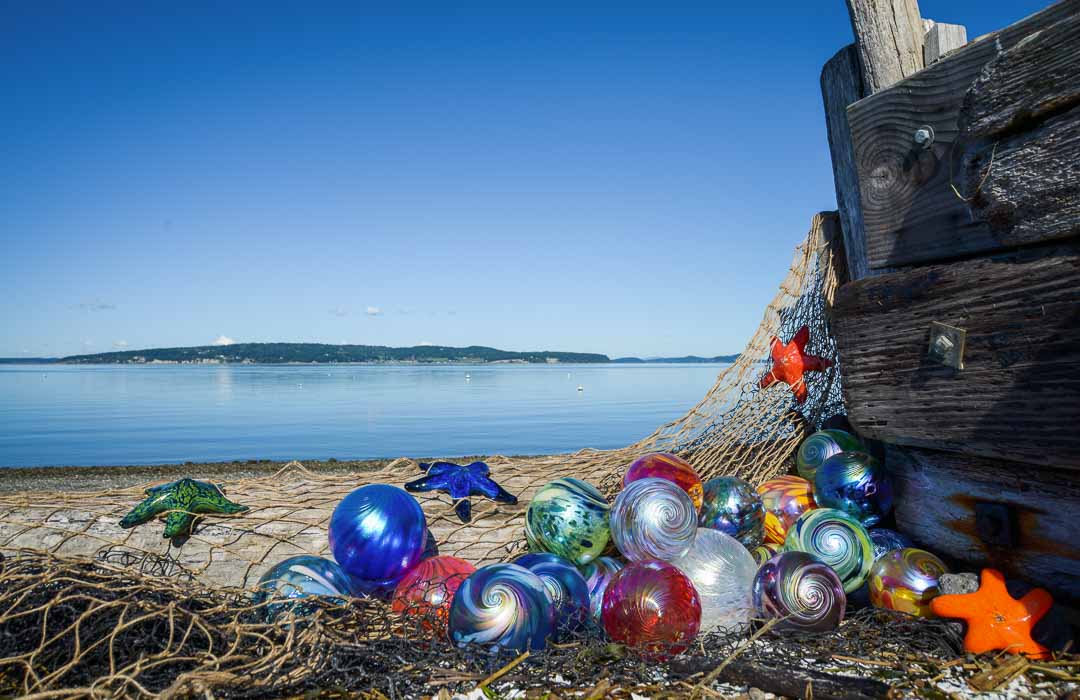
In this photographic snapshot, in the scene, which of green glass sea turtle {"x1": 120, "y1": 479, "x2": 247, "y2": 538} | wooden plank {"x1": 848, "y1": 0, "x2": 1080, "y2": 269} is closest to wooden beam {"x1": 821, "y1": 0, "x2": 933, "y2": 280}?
wooden plank {"x1": 848, "y1": 0, "x2": 1080, "y2": 269}

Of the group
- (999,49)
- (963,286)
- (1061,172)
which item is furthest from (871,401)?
(999,49)

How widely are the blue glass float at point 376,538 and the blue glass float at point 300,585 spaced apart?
116 mm

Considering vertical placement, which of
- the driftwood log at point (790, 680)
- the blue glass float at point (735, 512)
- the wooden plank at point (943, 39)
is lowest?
the driftwood log at point (790, 680)

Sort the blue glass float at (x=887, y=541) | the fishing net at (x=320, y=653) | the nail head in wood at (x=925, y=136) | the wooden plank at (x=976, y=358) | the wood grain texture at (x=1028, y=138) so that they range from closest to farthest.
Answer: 1. the fishing net at (x=320, y=653)
2. the wood grain texture at (x=1028, y=138)
3. the wooden plank at (x=976, y=358)
4. the nail head in wood at (x=925, y=136)
5. the blue glass float at (x=887, y=541)

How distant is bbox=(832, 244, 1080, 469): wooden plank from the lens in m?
2.87

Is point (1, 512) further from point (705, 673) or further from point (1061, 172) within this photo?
point (1061, 172)

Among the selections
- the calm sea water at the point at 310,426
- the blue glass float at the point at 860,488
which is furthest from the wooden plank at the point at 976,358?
the calm sea water at the point at 310,426

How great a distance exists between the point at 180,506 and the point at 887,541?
4485 millimetres

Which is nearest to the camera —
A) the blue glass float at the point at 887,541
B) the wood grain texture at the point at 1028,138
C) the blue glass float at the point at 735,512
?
the wood grain texture at the point at 1028,138

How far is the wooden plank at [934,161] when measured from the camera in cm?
300

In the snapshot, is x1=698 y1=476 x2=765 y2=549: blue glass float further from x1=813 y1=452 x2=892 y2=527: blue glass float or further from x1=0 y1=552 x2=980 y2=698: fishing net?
x1=0 y1=552 x2=980 y2=698: fishing net

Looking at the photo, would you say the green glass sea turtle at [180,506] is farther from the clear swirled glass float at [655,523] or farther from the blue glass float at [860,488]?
the blue glass float at [860,488]

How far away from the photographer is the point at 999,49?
3.08 metres

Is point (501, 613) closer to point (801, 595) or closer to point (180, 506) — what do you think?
point (801, 595)
